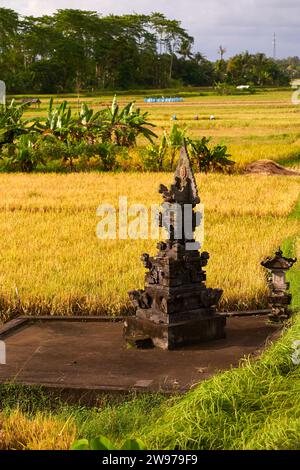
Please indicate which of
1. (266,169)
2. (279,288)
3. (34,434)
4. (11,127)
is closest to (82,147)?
(11,127)

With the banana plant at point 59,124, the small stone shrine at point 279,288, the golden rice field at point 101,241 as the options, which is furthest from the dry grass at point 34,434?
the banana plant at point 59,124

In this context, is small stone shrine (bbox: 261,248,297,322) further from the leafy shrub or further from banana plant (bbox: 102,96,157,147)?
banana plant (bbox: 102,96,157,147)

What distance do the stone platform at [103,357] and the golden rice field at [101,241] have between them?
0.75m

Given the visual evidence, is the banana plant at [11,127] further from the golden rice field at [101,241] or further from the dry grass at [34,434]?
the dry grass at [34,434]

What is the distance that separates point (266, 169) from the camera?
27.3 metres

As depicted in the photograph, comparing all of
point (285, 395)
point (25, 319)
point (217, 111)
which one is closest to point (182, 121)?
point (217, 111)

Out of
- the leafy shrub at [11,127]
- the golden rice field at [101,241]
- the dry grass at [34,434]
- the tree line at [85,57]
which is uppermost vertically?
the tree line at [85,57]

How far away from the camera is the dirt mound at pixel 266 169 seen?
2721 centimetres

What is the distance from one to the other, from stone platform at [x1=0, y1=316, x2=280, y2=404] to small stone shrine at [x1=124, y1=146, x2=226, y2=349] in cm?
18

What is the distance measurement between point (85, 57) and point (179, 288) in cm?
7599

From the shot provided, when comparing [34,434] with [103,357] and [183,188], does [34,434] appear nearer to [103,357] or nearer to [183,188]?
[103,357]

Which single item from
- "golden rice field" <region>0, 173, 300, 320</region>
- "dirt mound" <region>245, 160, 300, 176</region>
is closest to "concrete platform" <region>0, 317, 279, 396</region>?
"golden rice field" <region>0, 173, 300, 320</region>

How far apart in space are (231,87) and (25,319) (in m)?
85.0

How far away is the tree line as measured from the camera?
7866 cm
